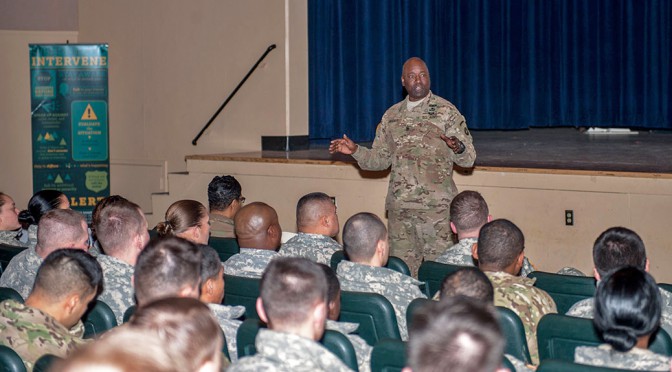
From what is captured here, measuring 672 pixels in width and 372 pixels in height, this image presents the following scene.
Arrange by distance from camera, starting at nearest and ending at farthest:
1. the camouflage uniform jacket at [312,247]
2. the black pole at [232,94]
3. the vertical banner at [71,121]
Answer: the camouflage uniform jacket at [312,247] < the black pole at [232,94] < the vertical banner at [71,121]

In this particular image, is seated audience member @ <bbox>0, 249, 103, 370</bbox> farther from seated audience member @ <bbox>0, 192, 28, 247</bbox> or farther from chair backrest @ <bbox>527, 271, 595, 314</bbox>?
seated audience member @ <bbox>0, 192, 28, 247</bbox>

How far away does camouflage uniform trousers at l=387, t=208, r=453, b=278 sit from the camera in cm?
573

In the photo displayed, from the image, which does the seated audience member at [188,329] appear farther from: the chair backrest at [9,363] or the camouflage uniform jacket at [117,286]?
the camouflage uniform jacket at [117,286]

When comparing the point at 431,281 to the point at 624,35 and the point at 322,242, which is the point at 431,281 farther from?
the point at 624,35

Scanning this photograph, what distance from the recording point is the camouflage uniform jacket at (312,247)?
15.1 feet

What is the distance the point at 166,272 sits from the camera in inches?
112

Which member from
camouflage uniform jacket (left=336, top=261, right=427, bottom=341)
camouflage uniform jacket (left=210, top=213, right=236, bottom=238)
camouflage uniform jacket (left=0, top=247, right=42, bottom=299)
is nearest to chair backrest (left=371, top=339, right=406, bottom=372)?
camouflage uniform jacket (left=336, top=261, right=427, bottom=341)

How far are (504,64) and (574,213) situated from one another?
182 inches

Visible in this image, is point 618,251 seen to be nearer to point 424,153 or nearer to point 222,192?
point 424,153

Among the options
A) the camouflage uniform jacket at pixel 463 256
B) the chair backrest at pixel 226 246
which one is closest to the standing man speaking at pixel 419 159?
the chair backrest at pixel 226 246

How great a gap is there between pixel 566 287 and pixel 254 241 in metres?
1.41

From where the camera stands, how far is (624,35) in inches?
399

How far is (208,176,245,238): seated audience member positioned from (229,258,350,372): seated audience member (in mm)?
2940

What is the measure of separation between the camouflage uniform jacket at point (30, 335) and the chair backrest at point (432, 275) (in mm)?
1757
